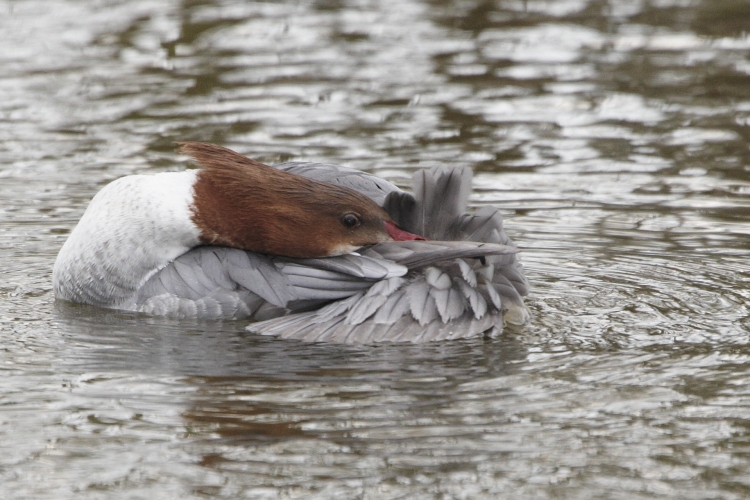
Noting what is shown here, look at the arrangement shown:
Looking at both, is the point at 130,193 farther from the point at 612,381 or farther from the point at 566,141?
the point at 566,141

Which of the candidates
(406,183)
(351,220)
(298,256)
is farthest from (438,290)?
(406,183)

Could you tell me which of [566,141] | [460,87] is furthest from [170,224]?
[460,87]

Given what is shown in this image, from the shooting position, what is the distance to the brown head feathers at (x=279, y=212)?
18.2 feet

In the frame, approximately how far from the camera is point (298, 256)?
5.66m

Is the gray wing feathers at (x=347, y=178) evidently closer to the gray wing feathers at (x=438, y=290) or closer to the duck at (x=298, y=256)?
the duck at (x=298, y=256)

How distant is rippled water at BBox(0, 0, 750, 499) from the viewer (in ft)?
13.1

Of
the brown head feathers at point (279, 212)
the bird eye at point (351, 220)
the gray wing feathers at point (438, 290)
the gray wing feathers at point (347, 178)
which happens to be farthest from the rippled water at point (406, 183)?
the gray wing feathers at point (347, 178)

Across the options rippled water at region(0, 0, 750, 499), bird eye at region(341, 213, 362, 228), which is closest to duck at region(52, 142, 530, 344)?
bird eye at region(341, 213, 362, 228)

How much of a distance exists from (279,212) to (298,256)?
0.24 m

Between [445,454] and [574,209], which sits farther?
[574,209]

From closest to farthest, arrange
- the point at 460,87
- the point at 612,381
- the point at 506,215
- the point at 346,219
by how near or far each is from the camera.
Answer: the point at 612,381 < the point at 346,219 < the point at 506,215 < the point at 460,87

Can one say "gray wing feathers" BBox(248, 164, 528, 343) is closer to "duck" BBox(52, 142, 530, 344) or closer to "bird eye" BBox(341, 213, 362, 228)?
"duck" BBox(52, 142, 530, 344)

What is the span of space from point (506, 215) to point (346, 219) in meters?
2.00

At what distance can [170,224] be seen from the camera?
564 cm
